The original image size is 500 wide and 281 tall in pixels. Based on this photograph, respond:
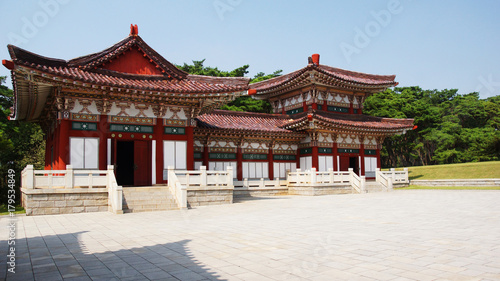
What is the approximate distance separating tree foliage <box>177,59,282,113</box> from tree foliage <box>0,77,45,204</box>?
64.7 ft

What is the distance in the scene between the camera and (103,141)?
19.0 m

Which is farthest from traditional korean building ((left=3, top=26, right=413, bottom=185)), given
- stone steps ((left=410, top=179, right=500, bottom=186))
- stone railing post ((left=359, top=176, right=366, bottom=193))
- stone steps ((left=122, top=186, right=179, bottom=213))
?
stone steps ((left=410, top=179, right=500, bottom=186))

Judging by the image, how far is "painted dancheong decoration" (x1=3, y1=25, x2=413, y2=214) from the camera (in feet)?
59.5

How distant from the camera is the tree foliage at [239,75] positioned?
148ft

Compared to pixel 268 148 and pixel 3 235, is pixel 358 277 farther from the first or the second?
pixel 268 148

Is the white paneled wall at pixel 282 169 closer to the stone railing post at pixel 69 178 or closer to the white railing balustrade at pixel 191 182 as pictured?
the white railing balustrade at pixel 191 182

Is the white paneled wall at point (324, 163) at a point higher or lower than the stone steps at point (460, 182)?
higher

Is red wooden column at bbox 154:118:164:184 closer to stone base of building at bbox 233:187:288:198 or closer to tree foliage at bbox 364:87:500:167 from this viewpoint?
stone base of building at bbox 233:187:288:198

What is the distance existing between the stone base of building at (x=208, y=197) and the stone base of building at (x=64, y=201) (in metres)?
4.00

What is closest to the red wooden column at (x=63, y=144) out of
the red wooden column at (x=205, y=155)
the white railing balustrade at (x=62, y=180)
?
the white railing balustrade at (x=62, y=180)

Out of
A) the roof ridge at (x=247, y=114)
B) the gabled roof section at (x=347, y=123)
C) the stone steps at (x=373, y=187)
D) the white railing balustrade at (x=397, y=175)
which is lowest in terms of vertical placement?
the stone steps at (x=373, y=187)

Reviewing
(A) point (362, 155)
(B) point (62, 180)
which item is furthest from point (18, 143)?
(A) point (362, 155)

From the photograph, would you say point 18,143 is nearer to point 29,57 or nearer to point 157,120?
point 157,120

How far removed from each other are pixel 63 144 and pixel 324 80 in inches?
776
